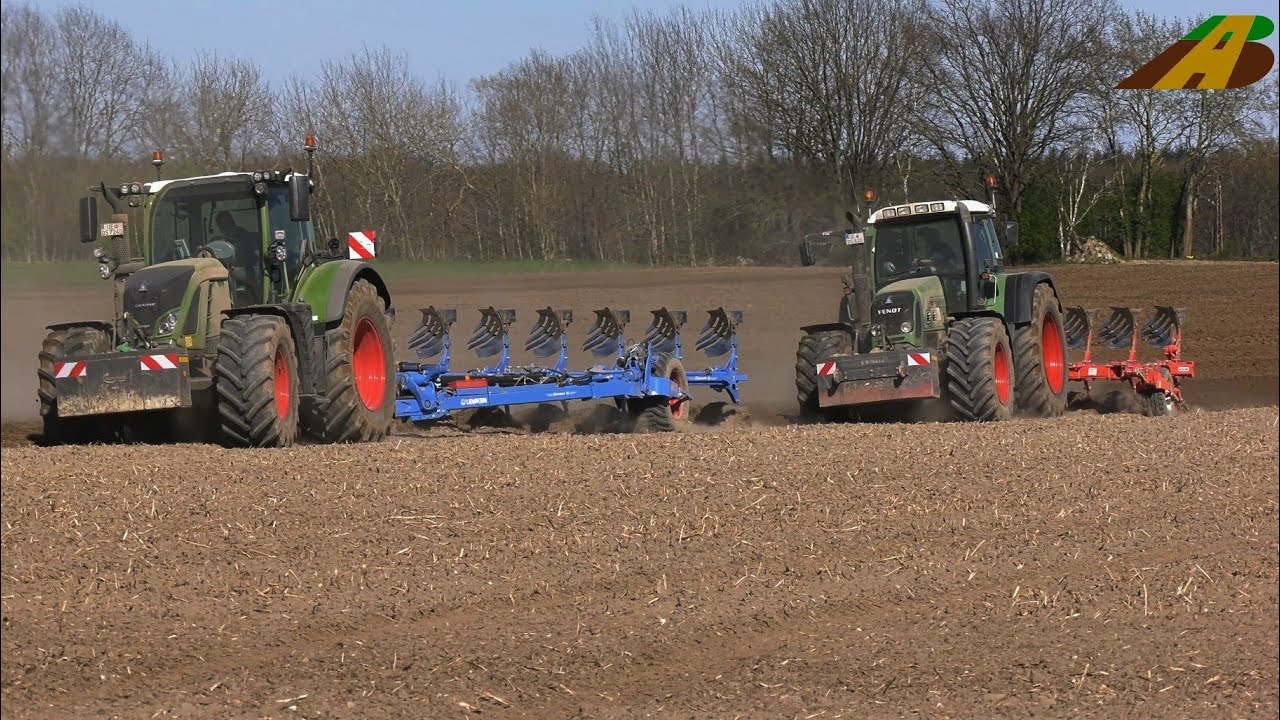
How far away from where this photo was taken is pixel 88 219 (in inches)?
319

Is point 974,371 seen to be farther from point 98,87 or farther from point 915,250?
point 98,87

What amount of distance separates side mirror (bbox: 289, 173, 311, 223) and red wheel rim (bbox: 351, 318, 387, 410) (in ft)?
3.99

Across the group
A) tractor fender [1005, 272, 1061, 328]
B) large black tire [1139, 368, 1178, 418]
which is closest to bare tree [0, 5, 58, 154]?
tractor fender [1005, 272, 1061, 328]

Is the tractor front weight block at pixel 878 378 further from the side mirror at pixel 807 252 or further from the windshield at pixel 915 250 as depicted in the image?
the windshield at pixel 915 250

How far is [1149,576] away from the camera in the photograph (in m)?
5.51

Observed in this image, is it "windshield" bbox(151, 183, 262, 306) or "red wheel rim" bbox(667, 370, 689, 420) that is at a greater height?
"windshield" bbox(151, 183, 262, 306)

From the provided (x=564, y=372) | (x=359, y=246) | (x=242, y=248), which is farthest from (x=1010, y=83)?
(x=242, y=248)

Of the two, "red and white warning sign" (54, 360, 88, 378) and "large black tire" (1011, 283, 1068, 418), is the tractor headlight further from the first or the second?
"large black tire" (1011, 283, 1068, 418)

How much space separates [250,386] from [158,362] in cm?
56

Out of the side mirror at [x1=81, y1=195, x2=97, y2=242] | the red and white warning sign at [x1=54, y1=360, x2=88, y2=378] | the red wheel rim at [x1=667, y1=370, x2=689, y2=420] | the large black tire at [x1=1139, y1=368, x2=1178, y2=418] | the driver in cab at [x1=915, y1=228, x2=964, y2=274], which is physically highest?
the side mirror at [x1=81, y1=195, x2=97, y2=242]

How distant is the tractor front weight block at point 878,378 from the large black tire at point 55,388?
5.44 m

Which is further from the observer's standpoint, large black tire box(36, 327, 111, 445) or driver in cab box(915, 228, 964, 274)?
driver in cab box(915, 228, 964, 274)

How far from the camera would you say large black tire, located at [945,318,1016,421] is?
10.3 meters

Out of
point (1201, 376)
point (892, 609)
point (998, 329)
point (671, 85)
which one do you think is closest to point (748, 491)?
point (892, 609)
